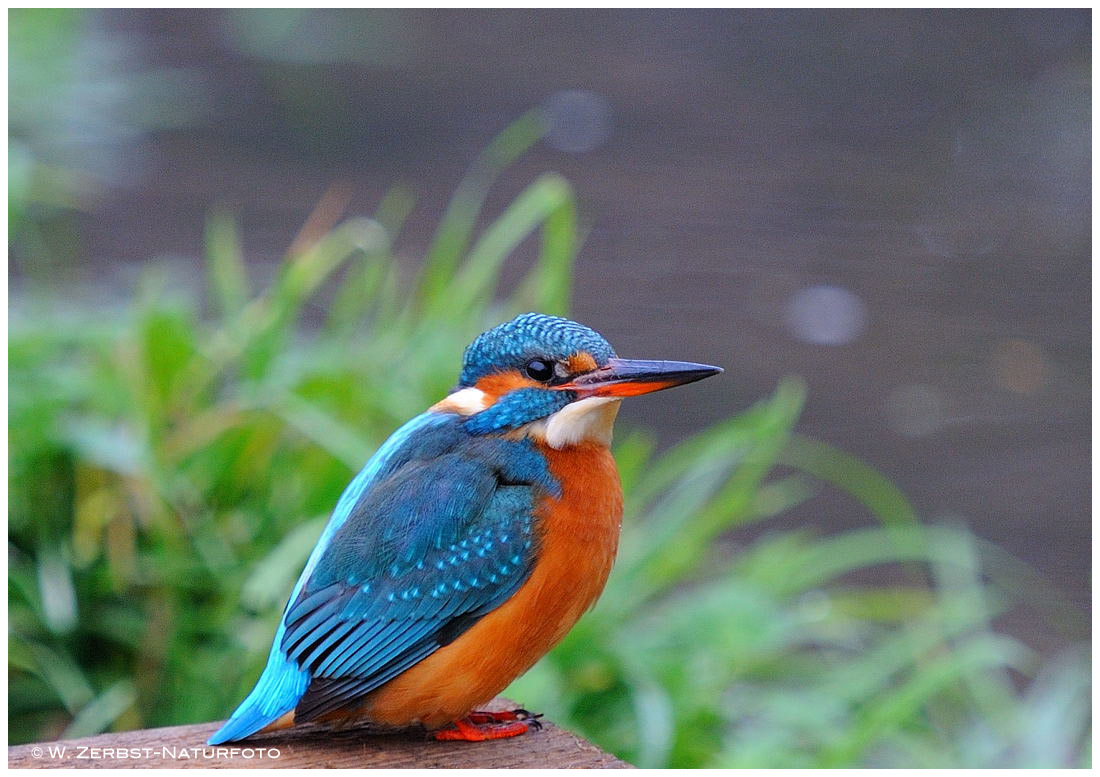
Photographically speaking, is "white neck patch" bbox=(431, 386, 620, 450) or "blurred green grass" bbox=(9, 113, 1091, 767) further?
"blurred green grass" bbox=(9, 113, 1091, 767)

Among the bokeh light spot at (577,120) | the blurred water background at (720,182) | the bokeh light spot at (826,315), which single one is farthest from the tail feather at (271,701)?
the bokeh light spot at (577,120)

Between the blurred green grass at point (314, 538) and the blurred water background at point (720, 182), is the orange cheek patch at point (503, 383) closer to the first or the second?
the blurred green grass at point (314, 538)

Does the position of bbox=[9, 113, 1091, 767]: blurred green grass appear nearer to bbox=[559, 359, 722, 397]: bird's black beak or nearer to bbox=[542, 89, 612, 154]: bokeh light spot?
bbox=[559, 359, 722, 397]: bird's black beak

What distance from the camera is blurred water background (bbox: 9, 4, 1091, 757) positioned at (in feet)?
12.7

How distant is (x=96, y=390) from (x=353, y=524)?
1273mm

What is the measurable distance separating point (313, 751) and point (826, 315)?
3.12 meters

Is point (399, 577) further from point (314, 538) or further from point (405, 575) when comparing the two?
point (314, 538)

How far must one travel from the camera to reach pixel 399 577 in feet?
4.98

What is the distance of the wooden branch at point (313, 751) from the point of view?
5.06ft

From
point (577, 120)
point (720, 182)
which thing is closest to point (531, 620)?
point (720, 182)

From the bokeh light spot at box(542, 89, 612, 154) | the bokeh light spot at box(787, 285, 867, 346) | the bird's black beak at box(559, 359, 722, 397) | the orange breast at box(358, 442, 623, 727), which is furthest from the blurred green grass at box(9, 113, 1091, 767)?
the bokeh light spot at box(542, 89, 612, 154)

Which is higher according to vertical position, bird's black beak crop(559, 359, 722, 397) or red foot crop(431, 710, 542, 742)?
bird's black beak crop(559, 359, 722, 397)

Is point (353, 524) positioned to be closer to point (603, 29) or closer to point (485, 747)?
point (485, 747)

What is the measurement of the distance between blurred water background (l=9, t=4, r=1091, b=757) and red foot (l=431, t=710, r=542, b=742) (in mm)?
1870
